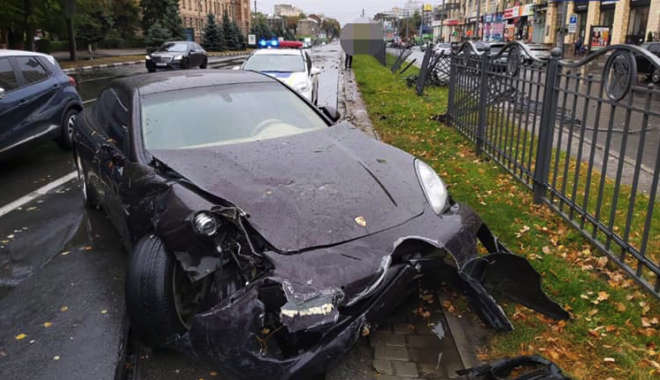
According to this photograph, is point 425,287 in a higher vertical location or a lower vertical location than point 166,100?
lower

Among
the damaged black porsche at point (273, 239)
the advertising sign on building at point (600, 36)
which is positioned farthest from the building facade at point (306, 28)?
the damaged black porsche at point (273, 239)

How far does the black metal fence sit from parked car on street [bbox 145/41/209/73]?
60.2ft

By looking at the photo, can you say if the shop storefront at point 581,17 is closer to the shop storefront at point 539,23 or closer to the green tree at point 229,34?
the shop storefront at point 539,23

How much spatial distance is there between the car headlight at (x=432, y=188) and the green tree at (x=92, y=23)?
106ft

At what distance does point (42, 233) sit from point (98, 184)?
1107 mm

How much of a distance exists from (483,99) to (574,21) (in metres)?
41.3

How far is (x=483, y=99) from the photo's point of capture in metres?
7.43

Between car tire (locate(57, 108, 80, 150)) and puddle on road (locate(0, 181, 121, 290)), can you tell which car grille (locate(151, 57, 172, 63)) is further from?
puddle on road (locate(0, 181, 121, 290))

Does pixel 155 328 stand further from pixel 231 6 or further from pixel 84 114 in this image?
pixel 231 6

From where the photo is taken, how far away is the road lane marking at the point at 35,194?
5.94 metres

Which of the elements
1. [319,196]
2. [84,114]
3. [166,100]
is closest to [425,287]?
[319,196]

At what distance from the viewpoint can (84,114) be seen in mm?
5684

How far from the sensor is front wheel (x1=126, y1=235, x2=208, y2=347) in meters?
2.94

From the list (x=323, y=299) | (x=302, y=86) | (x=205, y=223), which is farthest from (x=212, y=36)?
(x=323, y=299)
